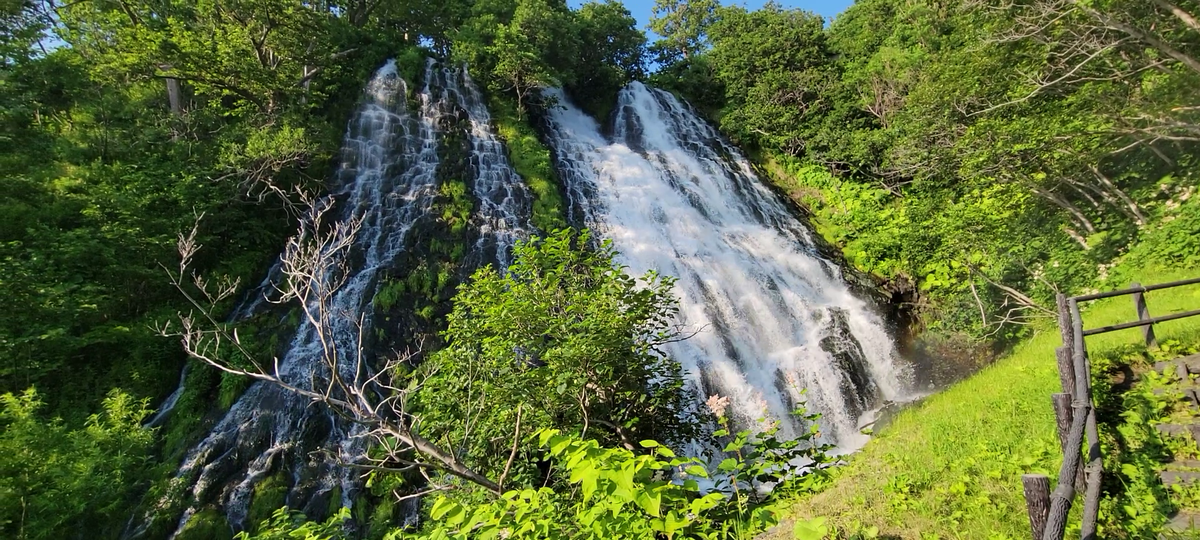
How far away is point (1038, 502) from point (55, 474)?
833 centimetres

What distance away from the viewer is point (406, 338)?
11.2 metres

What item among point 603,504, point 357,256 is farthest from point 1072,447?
point 357,256

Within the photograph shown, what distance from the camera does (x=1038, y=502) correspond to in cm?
240

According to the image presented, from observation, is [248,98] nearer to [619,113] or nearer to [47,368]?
[47,368]

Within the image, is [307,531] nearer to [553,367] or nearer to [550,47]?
[553,367]

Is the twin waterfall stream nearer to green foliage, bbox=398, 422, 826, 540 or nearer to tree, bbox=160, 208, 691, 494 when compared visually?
tree, bbox=160, 208, 691, 494

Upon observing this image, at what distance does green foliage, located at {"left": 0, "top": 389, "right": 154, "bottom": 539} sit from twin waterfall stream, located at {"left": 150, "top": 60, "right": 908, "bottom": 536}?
2020 millimetres

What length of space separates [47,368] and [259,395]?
2.98 meters

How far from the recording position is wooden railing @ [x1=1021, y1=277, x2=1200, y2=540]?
2.33 meters

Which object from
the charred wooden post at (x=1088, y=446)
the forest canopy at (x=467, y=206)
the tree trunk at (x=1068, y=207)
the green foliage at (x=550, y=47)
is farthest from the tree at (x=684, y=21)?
the charred wooden post at (x=1088, y=446)

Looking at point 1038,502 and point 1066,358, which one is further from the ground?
point 1066,358

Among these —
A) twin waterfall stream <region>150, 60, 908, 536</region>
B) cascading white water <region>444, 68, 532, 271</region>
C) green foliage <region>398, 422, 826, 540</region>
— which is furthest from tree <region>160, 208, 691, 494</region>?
cascading white water <region>444, 68, 532, 271</region>

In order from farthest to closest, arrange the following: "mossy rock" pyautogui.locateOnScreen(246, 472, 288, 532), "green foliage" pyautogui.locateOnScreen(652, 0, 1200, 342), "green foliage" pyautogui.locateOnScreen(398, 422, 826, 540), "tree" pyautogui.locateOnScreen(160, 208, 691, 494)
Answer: "green foliage" pyautogui.locateOnScreen(652, 0, 1200, 342), "mossy rock" pyautogui.locateOnScreen(246, 472, 288, 532), "tree" pyautogui.locateOnScreen(160, 208, 691, 494), "green foliage" pyautogui.locateOnScreen(398, 422, 826, 540)

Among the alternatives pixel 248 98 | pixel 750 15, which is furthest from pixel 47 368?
pixel 750 15
